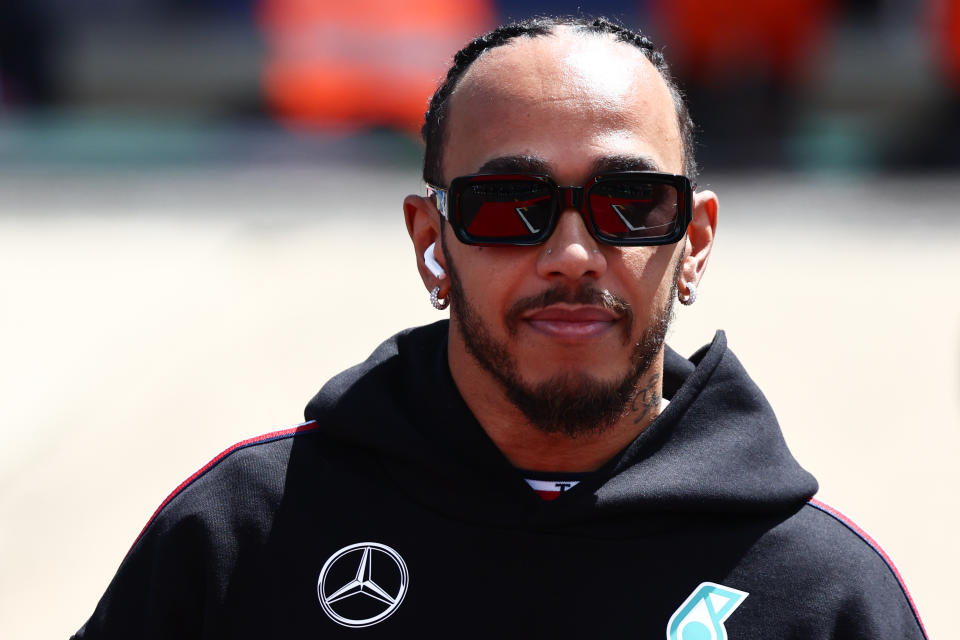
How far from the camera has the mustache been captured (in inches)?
79.9

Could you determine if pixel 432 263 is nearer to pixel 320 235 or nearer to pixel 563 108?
pixel 563 108

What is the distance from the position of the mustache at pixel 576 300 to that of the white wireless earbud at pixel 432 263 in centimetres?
26

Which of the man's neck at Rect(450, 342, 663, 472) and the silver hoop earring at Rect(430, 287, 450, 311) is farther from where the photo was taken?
the silver hoop earring at Rect(430, 287, 450, 311)

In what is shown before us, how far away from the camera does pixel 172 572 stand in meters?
2.07

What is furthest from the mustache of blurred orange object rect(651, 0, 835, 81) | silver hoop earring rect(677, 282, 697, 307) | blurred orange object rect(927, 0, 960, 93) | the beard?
blurred orange object rect(927, 0, 960, 93)

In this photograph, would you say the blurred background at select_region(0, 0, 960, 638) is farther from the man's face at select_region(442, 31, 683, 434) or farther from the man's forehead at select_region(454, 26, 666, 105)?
the man's forehead at select_region(454, 26, 666, 105)

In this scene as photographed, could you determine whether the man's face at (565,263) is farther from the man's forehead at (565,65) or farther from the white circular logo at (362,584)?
the white circular logo at (362,584)

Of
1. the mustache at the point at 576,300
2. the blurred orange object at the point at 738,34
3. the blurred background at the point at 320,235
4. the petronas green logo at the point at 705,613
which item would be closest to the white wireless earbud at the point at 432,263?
the mustache at the point at 576,300

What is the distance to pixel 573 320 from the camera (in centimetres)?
204

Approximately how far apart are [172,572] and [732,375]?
1.12m

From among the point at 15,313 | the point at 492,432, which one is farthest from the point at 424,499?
the point at 15,313

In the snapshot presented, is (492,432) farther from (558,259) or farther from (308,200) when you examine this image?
(308,200)

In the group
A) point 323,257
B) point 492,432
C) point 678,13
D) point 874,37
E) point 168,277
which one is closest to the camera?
point 492,432

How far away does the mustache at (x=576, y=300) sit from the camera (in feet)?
6.66
